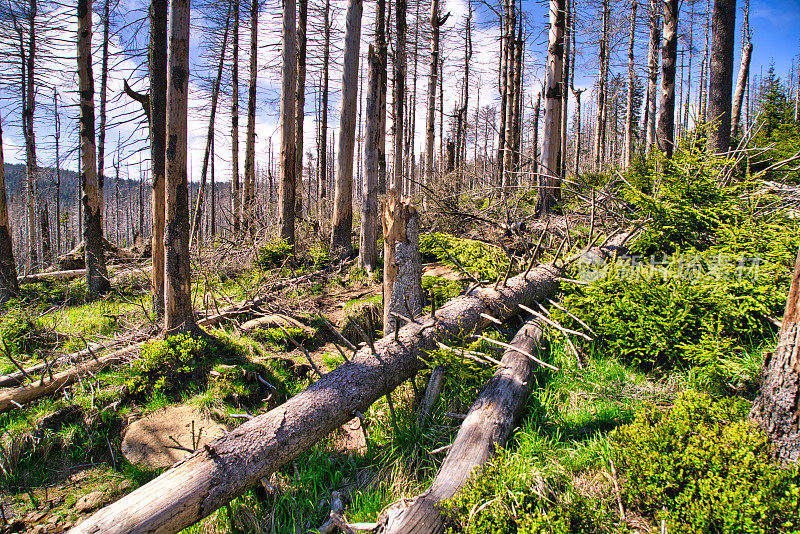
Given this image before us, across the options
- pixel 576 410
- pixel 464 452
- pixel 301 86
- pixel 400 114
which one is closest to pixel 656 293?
pixel 576 410

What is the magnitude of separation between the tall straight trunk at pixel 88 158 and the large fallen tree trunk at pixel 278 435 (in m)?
7.51

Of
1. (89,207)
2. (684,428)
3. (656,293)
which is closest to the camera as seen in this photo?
(684,428)

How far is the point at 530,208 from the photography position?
8.57 meters

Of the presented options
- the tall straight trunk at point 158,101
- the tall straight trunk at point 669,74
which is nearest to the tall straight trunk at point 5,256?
the tall straight trunk at point 158,101

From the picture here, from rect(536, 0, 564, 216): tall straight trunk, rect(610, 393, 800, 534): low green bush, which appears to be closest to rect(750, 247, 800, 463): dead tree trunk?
rect(610, 393, 800, 534): low green bush

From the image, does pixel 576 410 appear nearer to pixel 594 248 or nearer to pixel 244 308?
pixel 594 248

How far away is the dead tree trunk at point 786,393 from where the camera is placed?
199cm

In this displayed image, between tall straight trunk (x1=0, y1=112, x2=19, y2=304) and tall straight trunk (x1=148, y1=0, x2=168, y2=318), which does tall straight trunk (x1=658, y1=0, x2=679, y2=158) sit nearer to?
tall straight trunk (x1=148, y1=0, x2=168, y2=318)

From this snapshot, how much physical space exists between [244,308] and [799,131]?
13.1m

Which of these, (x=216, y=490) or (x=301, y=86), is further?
(x=301, y=86)

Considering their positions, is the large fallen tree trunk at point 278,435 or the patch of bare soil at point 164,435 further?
the patch of bare soil at point 164,435

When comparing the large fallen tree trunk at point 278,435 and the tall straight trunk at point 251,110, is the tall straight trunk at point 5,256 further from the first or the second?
the large fallen tree trunk at point 278,435

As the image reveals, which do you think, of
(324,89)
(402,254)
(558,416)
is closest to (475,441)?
(558,416)

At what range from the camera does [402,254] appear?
4.02m
